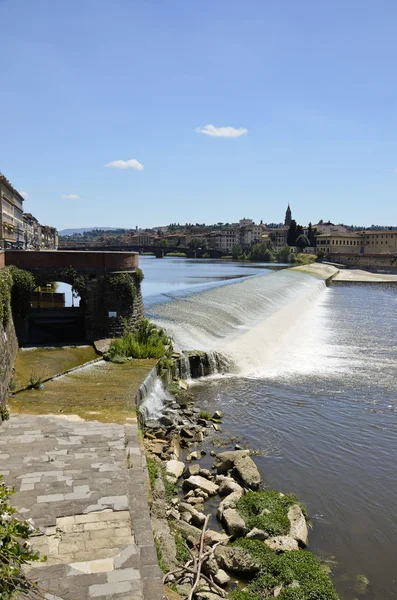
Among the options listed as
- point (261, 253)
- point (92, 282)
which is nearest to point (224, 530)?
point (92, 282)

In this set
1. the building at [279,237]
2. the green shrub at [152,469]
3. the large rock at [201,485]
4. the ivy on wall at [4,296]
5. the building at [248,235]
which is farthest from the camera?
the building at [248,235]

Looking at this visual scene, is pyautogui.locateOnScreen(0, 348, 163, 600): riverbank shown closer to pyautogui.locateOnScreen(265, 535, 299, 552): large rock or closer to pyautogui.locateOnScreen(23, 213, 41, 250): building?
pyautogui.locateOnScreen(265, 535, 299, 552): large rock

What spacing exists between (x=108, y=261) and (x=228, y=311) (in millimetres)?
12108

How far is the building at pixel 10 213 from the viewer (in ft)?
241

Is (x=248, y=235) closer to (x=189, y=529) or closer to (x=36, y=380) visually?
(x=36, y=380)

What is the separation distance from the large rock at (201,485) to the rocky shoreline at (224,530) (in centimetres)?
2

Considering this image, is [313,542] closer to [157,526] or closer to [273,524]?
[273,524]

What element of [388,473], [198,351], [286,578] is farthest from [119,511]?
[198,351]

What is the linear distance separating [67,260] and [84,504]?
49.3 feet

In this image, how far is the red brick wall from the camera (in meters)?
21.5

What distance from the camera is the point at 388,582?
8.85 m

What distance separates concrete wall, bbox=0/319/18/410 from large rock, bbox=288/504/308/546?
24.9ft

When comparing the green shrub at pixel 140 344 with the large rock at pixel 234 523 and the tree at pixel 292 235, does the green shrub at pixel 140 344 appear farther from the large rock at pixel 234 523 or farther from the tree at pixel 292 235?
the tree at pixel 292 235

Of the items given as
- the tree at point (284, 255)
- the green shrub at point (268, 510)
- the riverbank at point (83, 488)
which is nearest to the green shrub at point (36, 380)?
the riverbank at point (83, 488)
